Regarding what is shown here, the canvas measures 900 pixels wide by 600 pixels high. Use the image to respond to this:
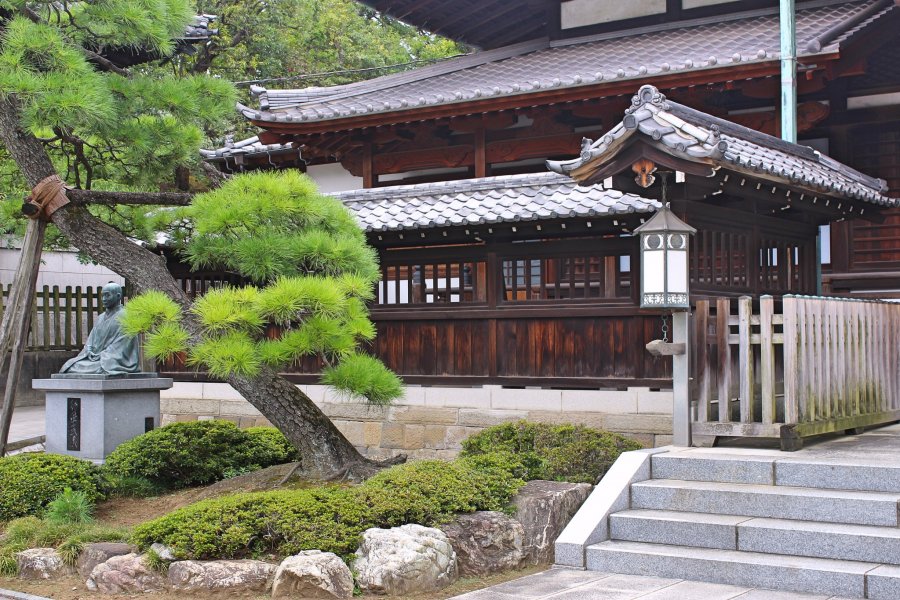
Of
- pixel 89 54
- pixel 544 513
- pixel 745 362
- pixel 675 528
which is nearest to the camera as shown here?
pixel 675 528

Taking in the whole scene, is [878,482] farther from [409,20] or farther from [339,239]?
[409,20]

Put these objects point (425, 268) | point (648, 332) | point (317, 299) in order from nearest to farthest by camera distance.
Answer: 1. point (317, 299)
2. point (648, 332)
3. point (425, 268)

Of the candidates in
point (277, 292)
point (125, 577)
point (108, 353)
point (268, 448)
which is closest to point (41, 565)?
point (125, 577)

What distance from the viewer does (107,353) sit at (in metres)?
11.7

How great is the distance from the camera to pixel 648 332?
12.3 meters

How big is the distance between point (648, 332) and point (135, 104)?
6.39 meters

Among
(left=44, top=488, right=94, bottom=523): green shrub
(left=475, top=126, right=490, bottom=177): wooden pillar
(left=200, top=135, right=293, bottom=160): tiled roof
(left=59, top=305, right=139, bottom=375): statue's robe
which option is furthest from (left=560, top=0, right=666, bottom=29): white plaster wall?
(left=44, top=488, right=94, bottom=523): green shrub

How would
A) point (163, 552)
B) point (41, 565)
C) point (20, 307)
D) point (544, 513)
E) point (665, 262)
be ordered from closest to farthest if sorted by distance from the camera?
point (163, 552), point (41, 565), point (544, 513), point (665, 262), point (20, 307)

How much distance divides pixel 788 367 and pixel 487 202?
211 inches

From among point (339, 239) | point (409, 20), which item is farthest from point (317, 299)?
point (409, 20)

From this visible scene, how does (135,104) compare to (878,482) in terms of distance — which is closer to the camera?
(878,482)

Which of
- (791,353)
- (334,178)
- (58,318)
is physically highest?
(334,178)

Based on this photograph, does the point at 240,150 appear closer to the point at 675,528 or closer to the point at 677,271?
the point at 677,271

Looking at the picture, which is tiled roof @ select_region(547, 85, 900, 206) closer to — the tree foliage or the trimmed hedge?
the tree foliage
